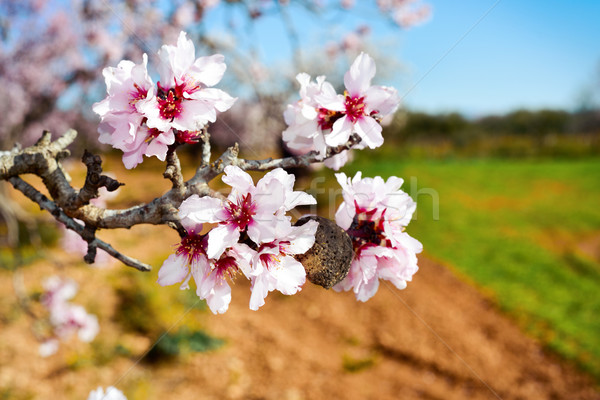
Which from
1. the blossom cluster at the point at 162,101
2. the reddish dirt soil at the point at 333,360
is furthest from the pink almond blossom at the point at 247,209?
the reddish dirt soil at the point at 333,360

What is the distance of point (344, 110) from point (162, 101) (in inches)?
22.5

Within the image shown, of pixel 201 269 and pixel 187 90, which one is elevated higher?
pixel 187 90

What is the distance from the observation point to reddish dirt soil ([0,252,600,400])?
4324 mm

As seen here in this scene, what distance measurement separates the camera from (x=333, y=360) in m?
4.89

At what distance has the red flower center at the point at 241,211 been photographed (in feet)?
3.60

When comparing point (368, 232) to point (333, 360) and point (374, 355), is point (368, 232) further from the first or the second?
point (374, 355)

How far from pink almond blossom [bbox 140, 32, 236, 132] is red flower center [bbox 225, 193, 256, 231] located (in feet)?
0.85

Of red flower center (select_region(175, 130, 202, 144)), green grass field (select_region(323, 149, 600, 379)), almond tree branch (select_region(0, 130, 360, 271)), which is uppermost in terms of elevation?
red flower center (select_region(175, 130, 202, 144))

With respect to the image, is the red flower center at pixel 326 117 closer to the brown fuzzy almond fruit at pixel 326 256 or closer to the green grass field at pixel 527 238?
the brown fuzzy almond fruit at pixel 326 256

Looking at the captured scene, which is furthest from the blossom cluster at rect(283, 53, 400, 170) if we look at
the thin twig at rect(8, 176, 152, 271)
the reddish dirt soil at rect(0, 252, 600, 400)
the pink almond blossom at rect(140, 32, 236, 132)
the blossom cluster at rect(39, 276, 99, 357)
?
the blossom cluster at rect(39, 276, 99, 357)

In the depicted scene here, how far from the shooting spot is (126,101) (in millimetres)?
1189

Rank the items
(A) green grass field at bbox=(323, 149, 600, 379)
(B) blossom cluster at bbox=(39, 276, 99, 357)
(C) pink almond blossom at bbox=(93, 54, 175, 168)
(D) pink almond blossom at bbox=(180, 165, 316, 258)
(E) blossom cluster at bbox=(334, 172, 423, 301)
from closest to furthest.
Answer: (D) pink almond blossom at bbox=(180, 165, 316, 258), (C) pink almond blossom at bbox=(93, 54, 175, 168), (E) blossom cluster at bbox=(334, 172, 423, 301), (B) blossom cluster at bbox=(39, 276, 99, 357), (A) green grass field at bbox=(323, 149, 600, 379)

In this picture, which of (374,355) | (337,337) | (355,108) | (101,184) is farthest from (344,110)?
(337,337)

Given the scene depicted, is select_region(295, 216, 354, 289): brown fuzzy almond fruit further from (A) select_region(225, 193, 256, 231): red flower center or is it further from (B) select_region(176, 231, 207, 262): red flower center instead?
(B) select_region(176, 231, 207, 262): red flower center
